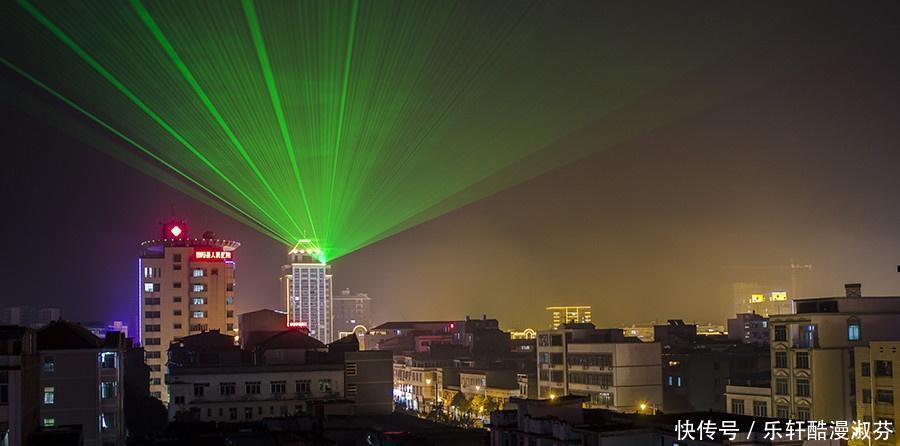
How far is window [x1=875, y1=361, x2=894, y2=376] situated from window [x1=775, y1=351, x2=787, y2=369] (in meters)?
4.05

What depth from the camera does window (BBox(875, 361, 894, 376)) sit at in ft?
94.5

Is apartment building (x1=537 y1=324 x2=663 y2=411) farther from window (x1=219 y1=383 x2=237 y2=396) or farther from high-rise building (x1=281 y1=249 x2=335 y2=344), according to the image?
high-rise building (x1=281 y1=249 x2=335 y2=344)

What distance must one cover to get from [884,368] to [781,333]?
15.4 feet

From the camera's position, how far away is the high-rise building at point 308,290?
11144 centimetres

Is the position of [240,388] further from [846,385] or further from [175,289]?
[175,289]

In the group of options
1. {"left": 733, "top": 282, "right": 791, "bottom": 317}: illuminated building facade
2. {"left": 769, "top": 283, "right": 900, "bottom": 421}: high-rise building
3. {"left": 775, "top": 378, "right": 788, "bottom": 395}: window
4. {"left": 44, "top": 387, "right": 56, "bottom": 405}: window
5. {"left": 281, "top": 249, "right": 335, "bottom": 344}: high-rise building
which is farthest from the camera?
{"left": 281, "top": 249, "right": 335, "bottom": 344}: high-rise building

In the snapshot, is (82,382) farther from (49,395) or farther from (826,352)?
(826,352)

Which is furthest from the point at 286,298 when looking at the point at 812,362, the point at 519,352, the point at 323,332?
the point at 812,362

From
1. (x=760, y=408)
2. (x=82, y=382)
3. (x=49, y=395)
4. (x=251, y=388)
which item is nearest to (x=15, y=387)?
(x=49, y=395)

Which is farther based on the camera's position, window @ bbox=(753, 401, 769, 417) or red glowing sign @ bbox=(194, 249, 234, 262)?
red glowing sign @ bbox=(194, 249, 234, 262)

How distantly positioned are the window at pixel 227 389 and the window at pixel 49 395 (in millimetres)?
15319

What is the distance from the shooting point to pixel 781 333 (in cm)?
3341

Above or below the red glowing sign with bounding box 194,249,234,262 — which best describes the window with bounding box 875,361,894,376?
below

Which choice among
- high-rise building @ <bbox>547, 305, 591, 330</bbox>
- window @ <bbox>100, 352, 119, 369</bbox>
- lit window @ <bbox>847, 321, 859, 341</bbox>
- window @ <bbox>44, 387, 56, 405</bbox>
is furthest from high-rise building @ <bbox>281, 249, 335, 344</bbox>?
window @ <bbox>44, 387, 56, 405</bbox>
